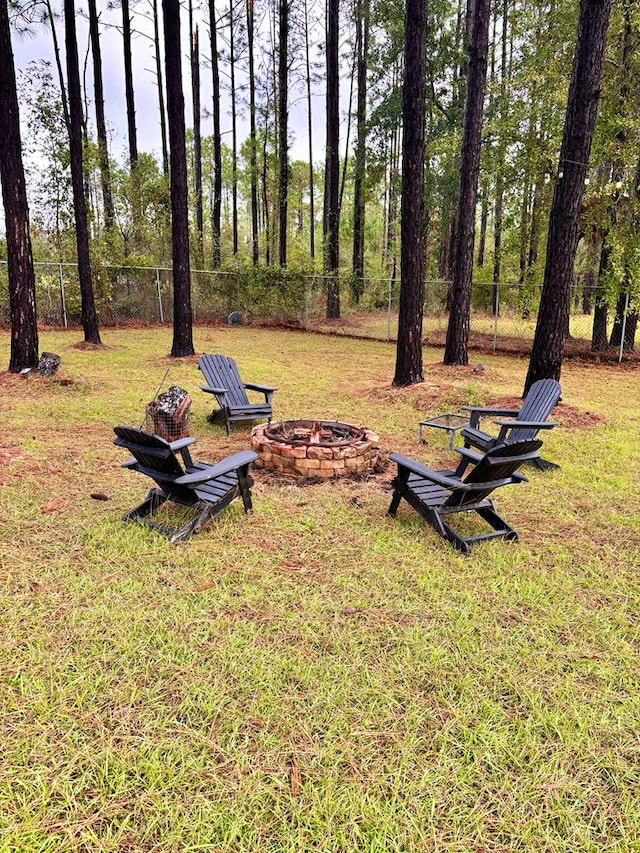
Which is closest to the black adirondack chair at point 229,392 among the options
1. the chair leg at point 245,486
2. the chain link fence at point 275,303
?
the chair leg at point 245,486

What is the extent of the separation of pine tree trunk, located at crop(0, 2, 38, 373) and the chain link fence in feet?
20.7

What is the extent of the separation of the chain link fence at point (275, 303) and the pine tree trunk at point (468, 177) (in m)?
4.01

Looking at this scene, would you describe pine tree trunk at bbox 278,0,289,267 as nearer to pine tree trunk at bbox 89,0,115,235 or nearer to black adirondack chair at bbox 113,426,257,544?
pine tree trunk at bbox 89,0,115,235

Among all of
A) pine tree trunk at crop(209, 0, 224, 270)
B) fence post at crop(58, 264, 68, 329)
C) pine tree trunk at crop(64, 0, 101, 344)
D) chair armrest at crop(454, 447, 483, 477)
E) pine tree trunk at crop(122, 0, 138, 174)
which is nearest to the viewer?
chair armrest at crop(454, 447, 483, 477)

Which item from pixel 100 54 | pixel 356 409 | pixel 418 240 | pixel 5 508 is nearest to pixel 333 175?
pixel 100 54

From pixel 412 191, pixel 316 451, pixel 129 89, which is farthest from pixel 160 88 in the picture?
pixel 316 451

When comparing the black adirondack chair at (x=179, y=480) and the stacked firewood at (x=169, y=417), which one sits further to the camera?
the stacked firewood at (x=169, y=417)

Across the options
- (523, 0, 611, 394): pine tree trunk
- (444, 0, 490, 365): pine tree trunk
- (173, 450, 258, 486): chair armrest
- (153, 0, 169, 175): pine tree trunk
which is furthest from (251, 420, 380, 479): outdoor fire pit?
(153, 0, 169, 175): pine tree trunk

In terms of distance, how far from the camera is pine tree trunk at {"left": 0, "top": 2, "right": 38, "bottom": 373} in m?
7.21

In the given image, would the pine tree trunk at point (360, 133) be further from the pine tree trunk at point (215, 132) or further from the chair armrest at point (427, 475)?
the chair armrest at point (427, 475)

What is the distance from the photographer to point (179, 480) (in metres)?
3.10

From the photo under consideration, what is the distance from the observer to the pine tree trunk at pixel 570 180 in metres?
5.91

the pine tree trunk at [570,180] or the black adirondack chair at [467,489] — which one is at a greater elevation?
the pine tree trunk at [570,180]

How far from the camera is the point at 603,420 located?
253 inches
